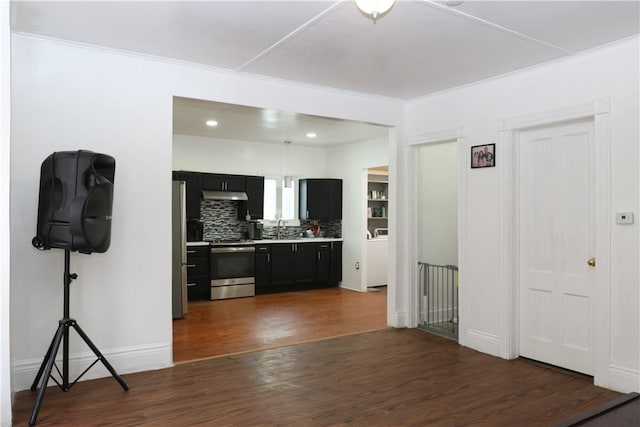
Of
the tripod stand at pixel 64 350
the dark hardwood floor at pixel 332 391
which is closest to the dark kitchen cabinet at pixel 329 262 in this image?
the dark hardwood floor at pixel 332 391

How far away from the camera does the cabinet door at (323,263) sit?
818 centimetres

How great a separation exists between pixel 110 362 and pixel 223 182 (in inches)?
169

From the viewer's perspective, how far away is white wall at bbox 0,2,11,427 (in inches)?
107

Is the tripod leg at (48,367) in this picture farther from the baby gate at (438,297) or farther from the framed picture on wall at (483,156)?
the framed picture on wall at (483,156)

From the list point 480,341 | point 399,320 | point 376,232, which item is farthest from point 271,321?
point 376,232

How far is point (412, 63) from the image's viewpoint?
4012 mm

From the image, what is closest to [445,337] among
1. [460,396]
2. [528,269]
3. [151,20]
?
[528,269]

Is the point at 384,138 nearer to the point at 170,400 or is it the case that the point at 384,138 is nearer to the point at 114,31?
the point at 114,31

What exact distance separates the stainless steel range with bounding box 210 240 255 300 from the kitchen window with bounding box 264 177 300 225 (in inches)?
45.3

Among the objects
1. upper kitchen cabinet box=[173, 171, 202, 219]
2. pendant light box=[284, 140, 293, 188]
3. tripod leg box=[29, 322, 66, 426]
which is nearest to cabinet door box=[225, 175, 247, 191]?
upper kitchen cabinet box=[173, 171, 202, 219]

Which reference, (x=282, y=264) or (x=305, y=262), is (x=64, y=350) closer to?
(x=282, y=264)

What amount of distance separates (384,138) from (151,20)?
4.93m

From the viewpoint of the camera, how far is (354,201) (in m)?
8.23

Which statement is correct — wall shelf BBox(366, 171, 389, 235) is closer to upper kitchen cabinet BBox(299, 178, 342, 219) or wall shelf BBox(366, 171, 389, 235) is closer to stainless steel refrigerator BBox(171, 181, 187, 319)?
upper kitchen cabinet BBox(299, 178, 342, 219)
